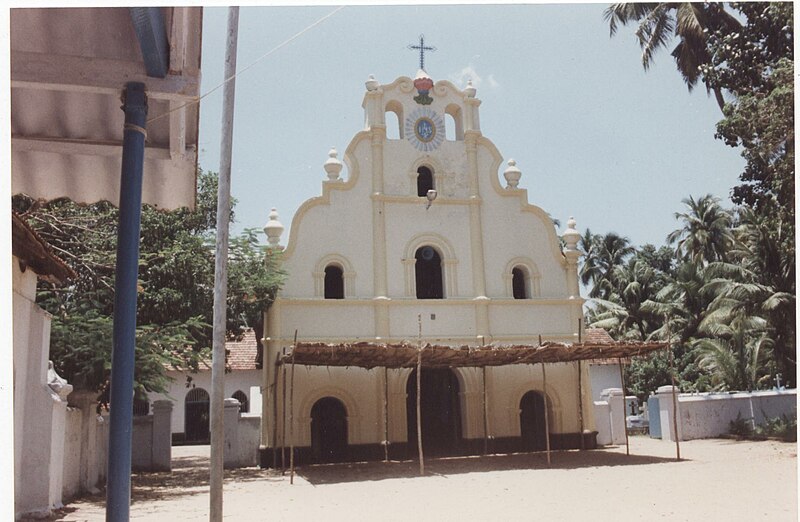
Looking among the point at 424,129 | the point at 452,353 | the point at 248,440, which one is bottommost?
the point at 248,440

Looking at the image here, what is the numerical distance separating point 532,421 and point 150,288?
1153 cm

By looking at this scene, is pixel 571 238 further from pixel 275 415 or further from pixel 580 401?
pixel 275 415

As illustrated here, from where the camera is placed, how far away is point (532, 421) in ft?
71.1

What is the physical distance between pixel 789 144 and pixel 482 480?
30.6 ft

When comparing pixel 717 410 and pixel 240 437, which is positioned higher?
pixel 717 410

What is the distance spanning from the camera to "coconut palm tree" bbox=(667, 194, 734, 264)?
39469 millimetres

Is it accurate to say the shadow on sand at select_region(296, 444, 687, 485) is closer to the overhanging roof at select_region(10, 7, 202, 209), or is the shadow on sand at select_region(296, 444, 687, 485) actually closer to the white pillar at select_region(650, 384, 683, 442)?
the white pillar at select_region(650, 384, 683, 442)

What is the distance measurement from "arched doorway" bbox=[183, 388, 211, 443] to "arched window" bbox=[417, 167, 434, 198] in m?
15.8

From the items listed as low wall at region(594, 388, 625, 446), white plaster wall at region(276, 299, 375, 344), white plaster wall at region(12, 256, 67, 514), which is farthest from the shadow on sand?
white plaster wall at region(12, 256, 67, 514)

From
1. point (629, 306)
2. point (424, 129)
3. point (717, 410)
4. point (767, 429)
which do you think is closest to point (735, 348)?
point (717, 410)

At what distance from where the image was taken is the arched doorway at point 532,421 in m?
21.2

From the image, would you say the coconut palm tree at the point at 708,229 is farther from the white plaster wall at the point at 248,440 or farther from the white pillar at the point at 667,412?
the white plaster wall at the point at 248,440

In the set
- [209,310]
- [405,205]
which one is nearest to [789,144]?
[405,205]

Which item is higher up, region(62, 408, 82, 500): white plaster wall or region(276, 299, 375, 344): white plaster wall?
region(276, 299, 375, 344): white plaster wall
